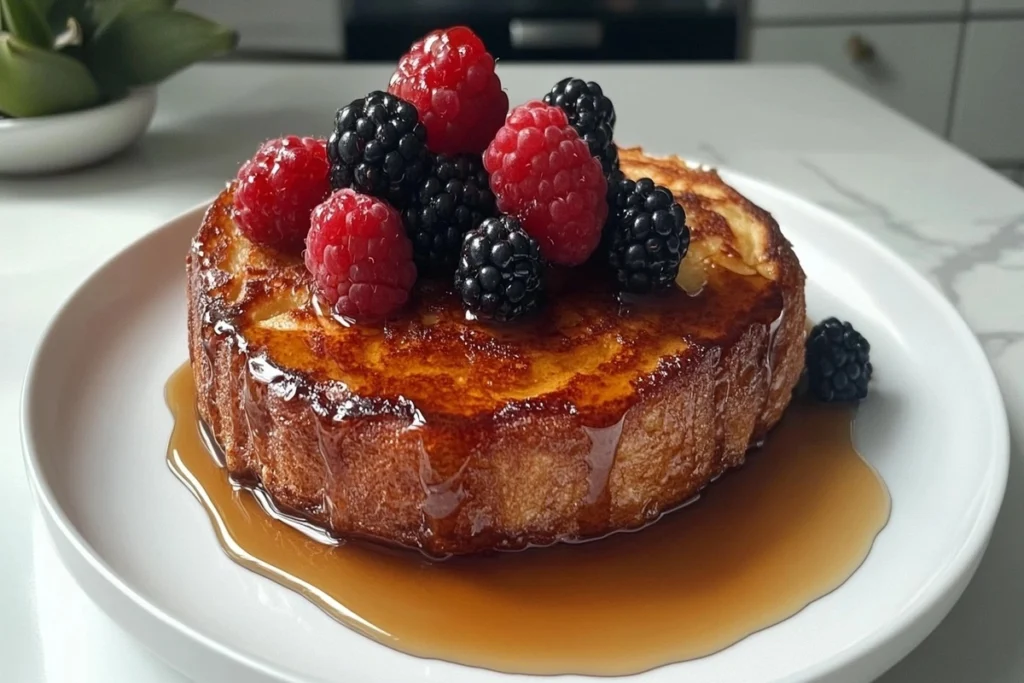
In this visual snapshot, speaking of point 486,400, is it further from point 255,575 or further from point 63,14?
point 63,14

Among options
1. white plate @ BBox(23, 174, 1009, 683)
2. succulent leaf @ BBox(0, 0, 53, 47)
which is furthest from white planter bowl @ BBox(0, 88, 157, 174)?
white plate @ BBox(23, 174, 1009, 683)

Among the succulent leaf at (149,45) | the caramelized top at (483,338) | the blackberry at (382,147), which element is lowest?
the caramelized top at (483,338)

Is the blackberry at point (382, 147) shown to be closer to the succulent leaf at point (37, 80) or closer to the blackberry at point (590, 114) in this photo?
the blackberry at point (590, 114)

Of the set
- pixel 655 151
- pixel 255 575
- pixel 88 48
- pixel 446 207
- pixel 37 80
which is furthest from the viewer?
pixel 655 151

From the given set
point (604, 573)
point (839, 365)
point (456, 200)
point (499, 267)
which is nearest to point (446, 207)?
point (456, 200)

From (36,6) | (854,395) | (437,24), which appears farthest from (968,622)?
(437,24)

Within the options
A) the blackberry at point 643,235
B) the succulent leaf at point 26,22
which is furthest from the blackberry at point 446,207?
the succulent leaf at point 26,22

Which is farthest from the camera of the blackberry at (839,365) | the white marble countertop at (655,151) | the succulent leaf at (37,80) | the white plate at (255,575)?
the succulent leaf at (37,80)
